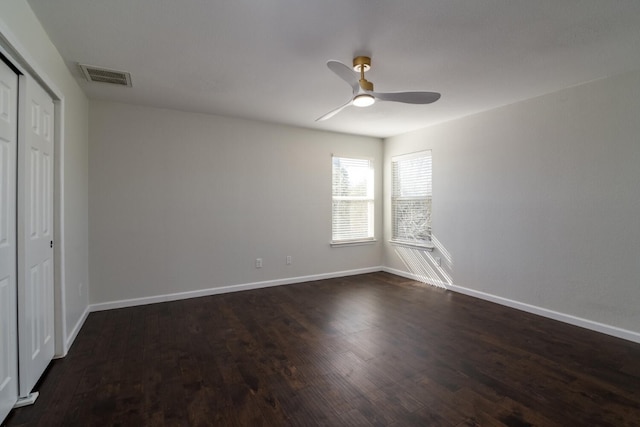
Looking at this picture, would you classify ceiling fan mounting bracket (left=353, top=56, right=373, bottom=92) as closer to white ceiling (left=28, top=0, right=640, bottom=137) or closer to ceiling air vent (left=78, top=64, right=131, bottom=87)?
white ceiling (left=28, top=0, right=640, bottom=137)

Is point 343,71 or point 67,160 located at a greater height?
point 343,71

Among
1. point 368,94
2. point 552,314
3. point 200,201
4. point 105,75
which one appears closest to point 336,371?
point 368,94

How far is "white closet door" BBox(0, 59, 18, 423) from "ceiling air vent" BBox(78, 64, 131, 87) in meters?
1.00

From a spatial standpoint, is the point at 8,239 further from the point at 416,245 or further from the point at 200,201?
the point at 416,245

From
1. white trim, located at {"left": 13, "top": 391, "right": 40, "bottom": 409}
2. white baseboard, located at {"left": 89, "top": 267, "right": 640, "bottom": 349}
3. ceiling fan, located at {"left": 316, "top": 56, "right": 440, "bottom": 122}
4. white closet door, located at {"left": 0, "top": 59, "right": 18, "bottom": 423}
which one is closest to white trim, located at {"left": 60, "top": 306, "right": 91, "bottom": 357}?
white baseboard, located at {"left": 89, "top": 267, "right": 640, "bottom": 349}

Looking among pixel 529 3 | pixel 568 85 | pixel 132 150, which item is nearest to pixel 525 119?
pixel 568 85

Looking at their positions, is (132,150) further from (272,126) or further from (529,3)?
(529,3)

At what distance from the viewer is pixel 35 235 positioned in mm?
2031

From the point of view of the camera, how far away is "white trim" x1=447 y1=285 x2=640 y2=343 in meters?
2.78

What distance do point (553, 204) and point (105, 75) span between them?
4.69 m

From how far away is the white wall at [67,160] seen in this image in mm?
1779

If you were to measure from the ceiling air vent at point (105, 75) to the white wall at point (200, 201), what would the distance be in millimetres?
703

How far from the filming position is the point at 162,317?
3299mm

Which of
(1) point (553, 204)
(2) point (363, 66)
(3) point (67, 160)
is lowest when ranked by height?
(1) point (553, 204)
